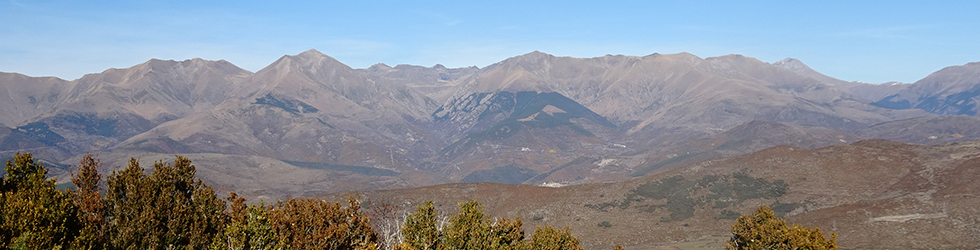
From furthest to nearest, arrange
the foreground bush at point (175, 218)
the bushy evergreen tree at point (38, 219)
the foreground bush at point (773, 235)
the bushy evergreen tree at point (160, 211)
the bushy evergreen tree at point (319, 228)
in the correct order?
the foreground bush at point (773, 235)
the bushy evergreen tree at point (160, 211)
the bushy evergreen tree at point (319, 228)
the foreground bush at point (175, 218)
the bushy evergreen tree at point (38, 219)

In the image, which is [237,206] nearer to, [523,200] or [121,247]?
[121,247]

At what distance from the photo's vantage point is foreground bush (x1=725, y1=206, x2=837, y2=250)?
115 ft

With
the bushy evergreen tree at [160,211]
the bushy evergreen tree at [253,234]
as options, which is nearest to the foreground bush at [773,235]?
the bushy evergreen tree at [253,234]

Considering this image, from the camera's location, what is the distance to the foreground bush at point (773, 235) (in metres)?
34.9

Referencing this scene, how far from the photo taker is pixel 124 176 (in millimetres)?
24328

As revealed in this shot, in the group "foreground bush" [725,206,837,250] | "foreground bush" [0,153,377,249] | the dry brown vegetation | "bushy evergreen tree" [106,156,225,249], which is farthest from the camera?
the dry brown vegetation

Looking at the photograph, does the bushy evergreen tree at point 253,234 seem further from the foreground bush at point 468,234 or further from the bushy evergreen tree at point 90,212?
the foreground bush at point 468,234

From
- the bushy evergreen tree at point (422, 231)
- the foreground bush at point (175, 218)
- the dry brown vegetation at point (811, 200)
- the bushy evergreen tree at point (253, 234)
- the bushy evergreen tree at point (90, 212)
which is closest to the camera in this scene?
the bushy evergreen tree at point (90, 212)

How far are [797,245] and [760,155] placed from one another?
402 ft

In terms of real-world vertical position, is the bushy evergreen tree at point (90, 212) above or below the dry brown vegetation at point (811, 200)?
above

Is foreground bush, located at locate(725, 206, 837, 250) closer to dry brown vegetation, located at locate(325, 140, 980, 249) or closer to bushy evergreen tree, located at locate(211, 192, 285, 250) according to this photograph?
bushy evergreen tree, located at locate(211, 192, 285, 250)

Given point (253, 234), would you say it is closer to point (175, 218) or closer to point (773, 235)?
A: point (175, 218)

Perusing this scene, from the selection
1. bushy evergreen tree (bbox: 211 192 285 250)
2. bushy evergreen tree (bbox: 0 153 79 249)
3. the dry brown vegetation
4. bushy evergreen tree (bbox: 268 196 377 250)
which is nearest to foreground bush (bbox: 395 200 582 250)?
bushy evergreen tree (bbox: 268 196 377 250)

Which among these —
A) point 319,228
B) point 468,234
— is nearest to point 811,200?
point 468,234
